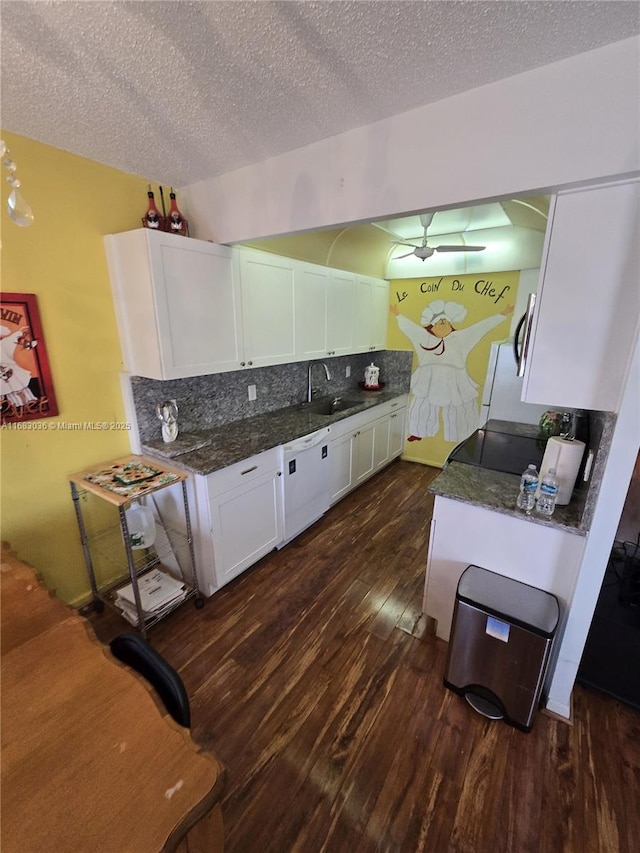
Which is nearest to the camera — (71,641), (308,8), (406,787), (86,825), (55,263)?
(86,825)

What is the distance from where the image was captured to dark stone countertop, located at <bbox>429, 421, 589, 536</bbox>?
1.46 m

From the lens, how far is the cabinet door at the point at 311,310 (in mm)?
2715

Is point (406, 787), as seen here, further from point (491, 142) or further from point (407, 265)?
point (407, 265)

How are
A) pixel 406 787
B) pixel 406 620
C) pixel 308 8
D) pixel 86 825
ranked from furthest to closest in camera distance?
pixel 406 620, pixel 406 787, pixel 308 8, pixel 86 825

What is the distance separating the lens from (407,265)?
3.71 meters

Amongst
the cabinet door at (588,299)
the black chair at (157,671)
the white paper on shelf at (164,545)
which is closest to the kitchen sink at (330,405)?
the white paper on shelf at (164,545)

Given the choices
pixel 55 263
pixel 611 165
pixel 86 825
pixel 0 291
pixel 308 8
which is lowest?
pixel 86 825

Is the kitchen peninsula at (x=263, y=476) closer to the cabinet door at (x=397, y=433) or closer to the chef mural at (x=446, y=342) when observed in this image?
the cabinet door at (x=397, y=433)

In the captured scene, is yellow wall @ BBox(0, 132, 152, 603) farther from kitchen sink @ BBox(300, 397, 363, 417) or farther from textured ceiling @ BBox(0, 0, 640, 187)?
kitchen sink @ BBox(300, 397, 363, 417)

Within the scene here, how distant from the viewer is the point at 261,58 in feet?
3.51

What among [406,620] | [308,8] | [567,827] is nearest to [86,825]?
[567,827]

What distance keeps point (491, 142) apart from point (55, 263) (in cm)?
196

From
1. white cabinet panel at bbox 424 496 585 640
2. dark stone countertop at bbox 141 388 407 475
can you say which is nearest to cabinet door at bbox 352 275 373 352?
dark stone countertop at bbox 141 388 407 475

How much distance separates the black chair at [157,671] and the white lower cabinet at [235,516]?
94cm
